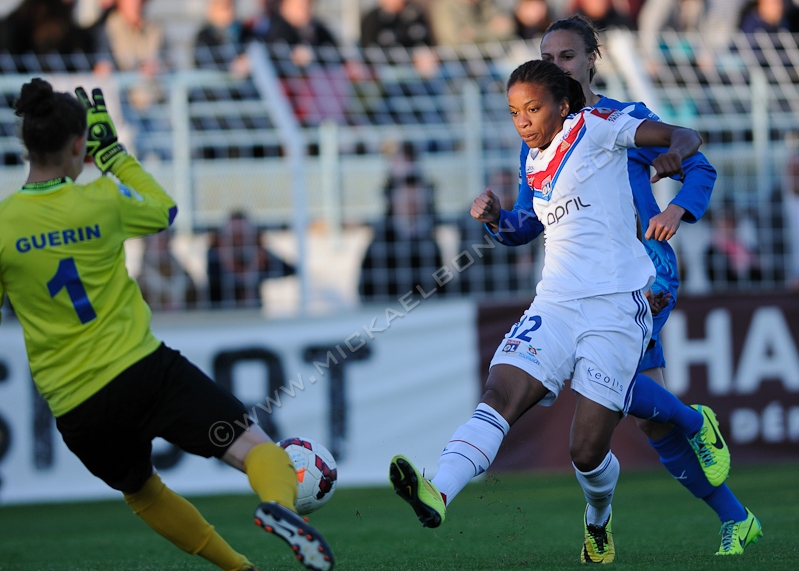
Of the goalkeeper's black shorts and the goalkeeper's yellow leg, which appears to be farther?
the goalkeeper's yellow leg

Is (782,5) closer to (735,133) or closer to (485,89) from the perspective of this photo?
(735,133)

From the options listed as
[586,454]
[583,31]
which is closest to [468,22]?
[583,31]

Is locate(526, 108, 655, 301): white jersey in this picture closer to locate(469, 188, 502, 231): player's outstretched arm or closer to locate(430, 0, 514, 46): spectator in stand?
locate(469, 188, 502, 231): player's outstretched arm

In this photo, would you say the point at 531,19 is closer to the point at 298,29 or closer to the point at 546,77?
the point at 298,29

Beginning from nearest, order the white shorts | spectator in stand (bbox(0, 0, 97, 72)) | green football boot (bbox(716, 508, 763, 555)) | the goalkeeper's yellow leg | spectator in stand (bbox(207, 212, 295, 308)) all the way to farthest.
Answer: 1. the goalkeeper's yellow leg
2. the white shorts
3. green football boot (bbox(716, 508, 763, 555))
4. spectator in stand (bbox(207, 212, 295, 308))
5. spectator in stand (bbox(0, 0, 97, 72))

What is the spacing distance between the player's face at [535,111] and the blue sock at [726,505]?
72.8 inches

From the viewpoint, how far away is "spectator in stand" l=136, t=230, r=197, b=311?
914 cm

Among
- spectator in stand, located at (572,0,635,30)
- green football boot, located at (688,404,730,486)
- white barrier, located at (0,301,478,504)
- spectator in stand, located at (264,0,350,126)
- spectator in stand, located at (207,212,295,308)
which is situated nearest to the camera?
green football boot, located at (688,404,730,486)

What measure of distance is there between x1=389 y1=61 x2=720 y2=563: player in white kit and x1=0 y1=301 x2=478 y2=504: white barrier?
4.50 m

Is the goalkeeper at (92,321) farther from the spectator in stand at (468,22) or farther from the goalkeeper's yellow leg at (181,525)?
the spectator in stand at (468,22)

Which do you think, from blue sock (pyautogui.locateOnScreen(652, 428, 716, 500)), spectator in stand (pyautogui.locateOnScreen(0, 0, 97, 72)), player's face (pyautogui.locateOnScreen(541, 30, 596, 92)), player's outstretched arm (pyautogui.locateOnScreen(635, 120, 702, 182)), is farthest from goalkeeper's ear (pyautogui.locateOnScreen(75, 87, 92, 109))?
spectator in stand (pyautogui.locateOnScreen(0, 0, 97, 72))

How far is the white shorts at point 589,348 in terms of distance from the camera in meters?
4.41

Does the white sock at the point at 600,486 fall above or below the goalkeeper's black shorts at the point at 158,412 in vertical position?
below

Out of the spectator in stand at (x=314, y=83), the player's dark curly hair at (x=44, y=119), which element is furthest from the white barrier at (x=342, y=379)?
the player's dark curly hair at (x=44, y=119)
